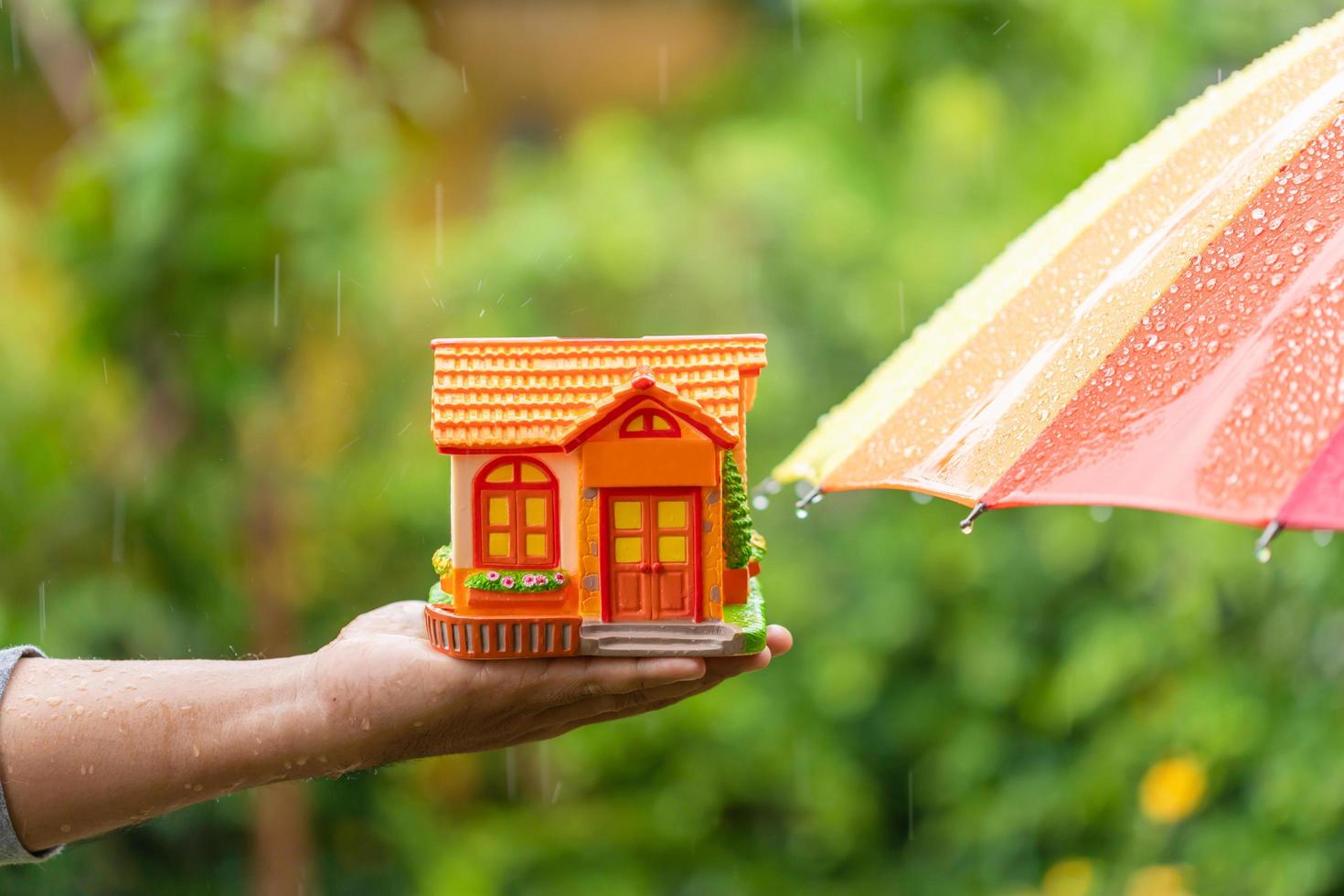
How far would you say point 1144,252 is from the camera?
1301 millimetres

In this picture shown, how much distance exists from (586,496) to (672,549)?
0.13m

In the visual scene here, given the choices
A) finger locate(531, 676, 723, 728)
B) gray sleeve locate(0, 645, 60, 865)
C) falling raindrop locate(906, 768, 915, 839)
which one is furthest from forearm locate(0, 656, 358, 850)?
falling raindrop locate(906, 768, 915, 839)

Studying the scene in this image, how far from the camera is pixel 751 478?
425cm

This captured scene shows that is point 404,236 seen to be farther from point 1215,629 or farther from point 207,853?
point 1215,629

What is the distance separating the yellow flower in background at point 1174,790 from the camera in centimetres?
318

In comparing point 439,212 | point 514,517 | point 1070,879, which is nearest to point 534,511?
point 514,517

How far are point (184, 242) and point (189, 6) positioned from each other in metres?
0.65

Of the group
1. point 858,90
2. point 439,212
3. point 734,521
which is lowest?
point 734,521

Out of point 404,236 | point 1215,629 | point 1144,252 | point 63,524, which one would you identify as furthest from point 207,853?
point 1144,252

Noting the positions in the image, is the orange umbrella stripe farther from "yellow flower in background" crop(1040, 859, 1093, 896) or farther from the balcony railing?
"yellow flower in background" crop(1040, 859, 1093, 896)

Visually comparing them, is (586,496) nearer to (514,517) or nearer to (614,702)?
(514,517)

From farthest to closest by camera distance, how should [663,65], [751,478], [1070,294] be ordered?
1. [663,65]
2. [751,478]
3. [1070,294]

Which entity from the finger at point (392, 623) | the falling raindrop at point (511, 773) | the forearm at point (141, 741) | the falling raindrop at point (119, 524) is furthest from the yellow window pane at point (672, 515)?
the falling raindrop at point (511, 773)

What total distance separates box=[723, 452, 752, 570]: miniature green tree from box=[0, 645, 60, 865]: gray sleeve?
36.1 inches
